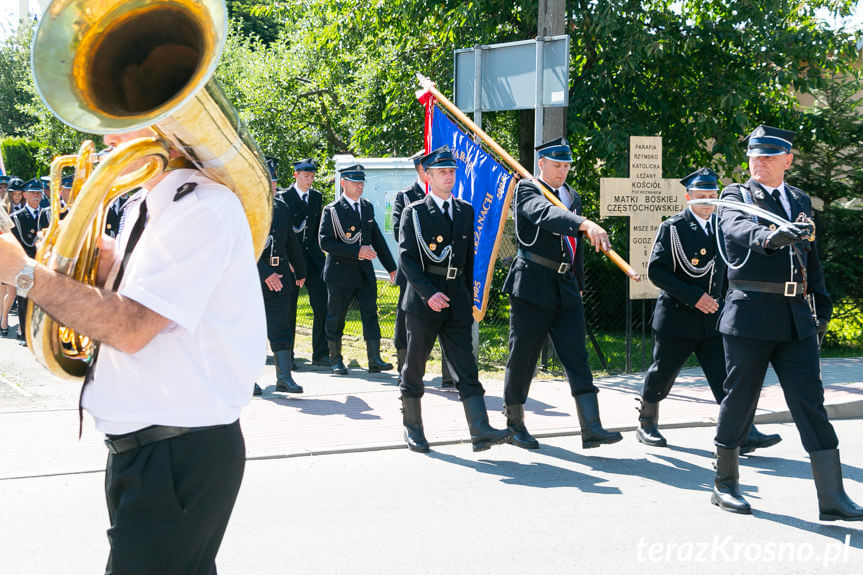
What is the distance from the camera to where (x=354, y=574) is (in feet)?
13.7

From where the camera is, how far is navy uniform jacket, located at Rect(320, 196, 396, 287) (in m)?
9.74

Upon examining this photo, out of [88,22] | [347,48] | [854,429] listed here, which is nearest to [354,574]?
[88,22]

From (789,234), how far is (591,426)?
214 cm

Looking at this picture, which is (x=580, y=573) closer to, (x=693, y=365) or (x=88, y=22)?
(x=88, y=22)

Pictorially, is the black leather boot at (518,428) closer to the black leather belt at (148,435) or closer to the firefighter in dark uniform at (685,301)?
the firefighter in dark uniform at (685,301)

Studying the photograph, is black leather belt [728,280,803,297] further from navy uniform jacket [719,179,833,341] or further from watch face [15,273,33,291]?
watch face [15,273,33,291]

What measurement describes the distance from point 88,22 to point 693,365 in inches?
386

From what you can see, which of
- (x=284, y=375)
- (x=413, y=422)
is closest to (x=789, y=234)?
(x=413, y=422)

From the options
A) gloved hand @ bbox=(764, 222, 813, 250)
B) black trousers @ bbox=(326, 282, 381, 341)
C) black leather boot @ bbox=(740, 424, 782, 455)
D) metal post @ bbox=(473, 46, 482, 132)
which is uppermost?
metal post @ bbox=(473, 46, 482, 132)

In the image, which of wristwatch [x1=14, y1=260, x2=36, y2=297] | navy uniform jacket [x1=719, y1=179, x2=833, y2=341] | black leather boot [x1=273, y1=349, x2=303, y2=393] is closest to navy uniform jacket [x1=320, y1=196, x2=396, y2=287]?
black leather boot [x1=273, y1=349, x2=303, y2=393]

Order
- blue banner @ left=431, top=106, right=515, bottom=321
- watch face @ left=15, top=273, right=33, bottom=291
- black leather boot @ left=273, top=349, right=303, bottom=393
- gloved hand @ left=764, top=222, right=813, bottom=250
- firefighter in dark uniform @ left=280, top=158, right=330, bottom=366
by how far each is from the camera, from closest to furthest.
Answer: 1. watch face @ left=15, top=273, right=33, bottom=291
2. gloved hand @ left=764, top=222, right=813, bottom=250
3. blue banner @ left=431, top=106, right=515, bottom=321
4. black leather boot @ left=273, top=349, right=303, bottom=393
5. firefighter in dark uniform @ left=280, top=158, right=330, bottom=366

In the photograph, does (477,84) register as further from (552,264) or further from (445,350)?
(445,350)

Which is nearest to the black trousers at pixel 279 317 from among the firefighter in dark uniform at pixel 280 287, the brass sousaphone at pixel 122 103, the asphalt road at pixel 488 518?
the firefighter in dark uniform at pixel 280 287

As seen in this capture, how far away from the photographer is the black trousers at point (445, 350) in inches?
251
